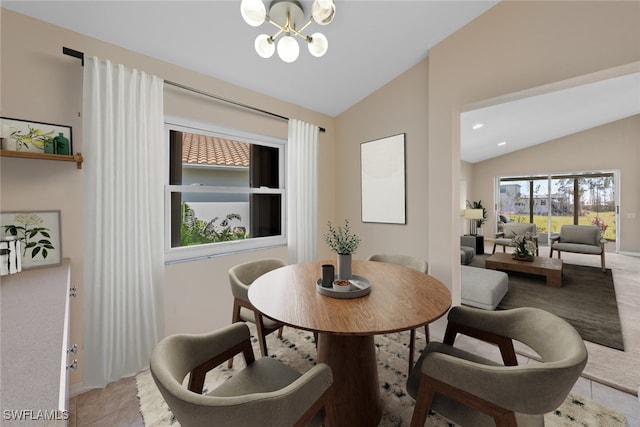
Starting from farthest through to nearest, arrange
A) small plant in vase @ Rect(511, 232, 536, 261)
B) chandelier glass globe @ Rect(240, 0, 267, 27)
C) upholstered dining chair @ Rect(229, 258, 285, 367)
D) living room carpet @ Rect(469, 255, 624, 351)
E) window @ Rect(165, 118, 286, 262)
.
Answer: small plant in vase @ Rect(511, 232, 536, 261)
living room carpet @ Rect(469, 255, 624, 351)
window @ Rect(165, 118, 286, 262)
upholstered dining chair @ Rect(229, 258, 285, 367)
chandelier glass globe @ Rect(240, 0, 267, 27)

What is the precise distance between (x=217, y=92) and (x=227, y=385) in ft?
7.52

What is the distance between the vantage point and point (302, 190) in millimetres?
2955

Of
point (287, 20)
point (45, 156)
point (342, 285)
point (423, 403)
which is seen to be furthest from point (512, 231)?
point (45, 156)

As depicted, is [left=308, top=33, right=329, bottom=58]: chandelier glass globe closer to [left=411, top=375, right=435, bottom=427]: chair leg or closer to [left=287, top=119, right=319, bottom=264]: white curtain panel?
[left=287, top=119, right=319, bottom=264]: white curtain panel

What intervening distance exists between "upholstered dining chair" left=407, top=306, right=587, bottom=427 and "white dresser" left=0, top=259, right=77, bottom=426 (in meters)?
1.11

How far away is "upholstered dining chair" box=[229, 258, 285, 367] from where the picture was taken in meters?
1.73

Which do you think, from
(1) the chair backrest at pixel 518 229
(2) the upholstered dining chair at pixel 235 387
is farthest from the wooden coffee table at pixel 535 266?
(2) the upholstered dining chair at pixel 235 387

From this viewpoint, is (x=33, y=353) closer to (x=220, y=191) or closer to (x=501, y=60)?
(x=220, y=191)

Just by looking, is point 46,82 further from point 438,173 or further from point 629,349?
point 629,349

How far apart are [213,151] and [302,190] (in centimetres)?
103

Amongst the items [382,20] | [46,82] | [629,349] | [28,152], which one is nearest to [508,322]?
[629,349]

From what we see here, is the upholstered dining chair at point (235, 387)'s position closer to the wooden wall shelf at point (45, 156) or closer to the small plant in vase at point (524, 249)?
the wooden wall shelf at point (45, 156)

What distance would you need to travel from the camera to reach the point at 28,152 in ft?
4.60

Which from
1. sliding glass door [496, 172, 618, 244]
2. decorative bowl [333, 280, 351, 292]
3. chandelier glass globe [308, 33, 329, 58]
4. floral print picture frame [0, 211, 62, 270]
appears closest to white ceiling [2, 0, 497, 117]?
→ chandelier glass globe [308, 33, 329, 58]
